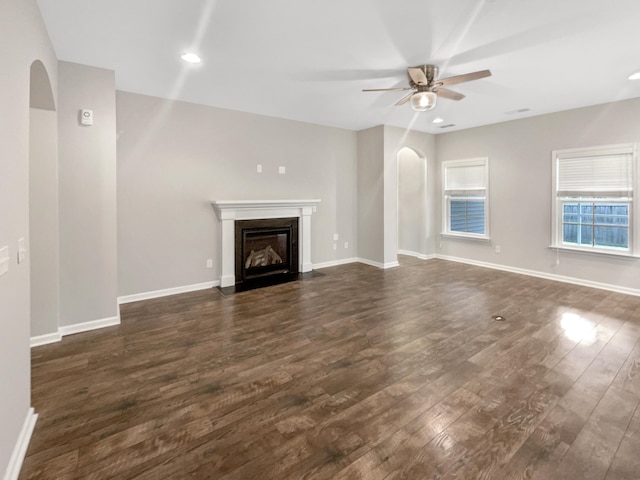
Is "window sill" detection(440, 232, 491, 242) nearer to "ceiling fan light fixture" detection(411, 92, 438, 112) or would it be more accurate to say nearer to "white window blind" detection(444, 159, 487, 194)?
"white window blind" detection(444, 159, 487, 194)

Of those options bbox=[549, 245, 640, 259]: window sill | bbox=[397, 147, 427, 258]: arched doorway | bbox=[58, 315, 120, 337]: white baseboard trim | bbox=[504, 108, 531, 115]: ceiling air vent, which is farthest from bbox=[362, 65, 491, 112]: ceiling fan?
bbox=[58, 315, 120, 337]: white baseboard trim

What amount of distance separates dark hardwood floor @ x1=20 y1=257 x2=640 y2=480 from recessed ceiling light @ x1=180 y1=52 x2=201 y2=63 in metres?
2.63

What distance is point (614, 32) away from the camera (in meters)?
2.62

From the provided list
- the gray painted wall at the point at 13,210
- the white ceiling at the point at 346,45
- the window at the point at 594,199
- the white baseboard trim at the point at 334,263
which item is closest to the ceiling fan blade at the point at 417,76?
the white ceiling at the point at 346,45

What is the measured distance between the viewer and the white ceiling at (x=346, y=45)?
2.32 meters

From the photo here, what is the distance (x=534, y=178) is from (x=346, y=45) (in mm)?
4131

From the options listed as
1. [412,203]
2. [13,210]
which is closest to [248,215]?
[13,210]

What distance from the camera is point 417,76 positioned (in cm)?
321

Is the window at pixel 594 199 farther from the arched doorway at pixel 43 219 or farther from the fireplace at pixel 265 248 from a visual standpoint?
the arched doorway at pixel 43 219

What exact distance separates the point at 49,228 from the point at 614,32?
5.13m

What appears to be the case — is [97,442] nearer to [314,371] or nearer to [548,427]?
[314,371]

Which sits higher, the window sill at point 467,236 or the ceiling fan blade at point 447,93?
the ceiling fan blade at point 447,93

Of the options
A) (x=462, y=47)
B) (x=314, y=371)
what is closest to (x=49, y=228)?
(x=314, y=371)

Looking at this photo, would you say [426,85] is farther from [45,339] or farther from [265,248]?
[45,339]
